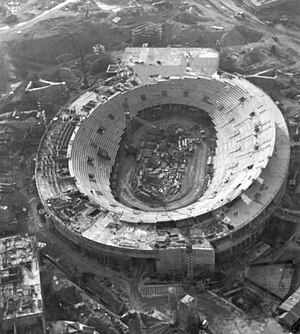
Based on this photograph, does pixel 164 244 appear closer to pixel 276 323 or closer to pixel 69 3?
pixel 276 323

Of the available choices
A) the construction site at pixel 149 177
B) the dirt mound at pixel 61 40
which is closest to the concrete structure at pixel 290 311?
the construction site at pixel 149 177

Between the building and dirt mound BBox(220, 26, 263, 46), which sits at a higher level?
dirt mound BBox(220, 26, 263, 46)

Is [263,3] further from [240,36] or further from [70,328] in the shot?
[70,328]

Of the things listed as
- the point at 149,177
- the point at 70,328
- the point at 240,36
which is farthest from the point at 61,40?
the point at 70,328

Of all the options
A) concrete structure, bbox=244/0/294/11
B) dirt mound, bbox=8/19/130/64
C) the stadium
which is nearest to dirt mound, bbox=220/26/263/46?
concrete structure, bbox=244/0/294/11

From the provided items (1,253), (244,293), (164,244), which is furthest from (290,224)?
(1,253)

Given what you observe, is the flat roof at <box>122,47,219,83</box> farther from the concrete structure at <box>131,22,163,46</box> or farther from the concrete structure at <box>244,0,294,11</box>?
the concrete structure at <box>244,0,294,11</box>

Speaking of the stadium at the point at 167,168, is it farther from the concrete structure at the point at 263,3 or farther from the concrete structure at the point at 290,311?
the concrete structure at the point at 263,3
